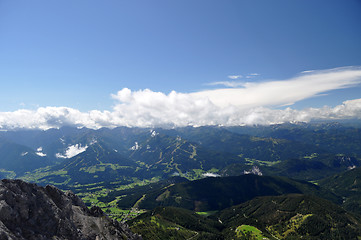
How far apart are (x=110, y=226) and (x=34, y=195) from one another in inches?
2164

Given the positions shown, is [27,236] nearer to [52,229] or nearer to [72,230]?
[52,229]

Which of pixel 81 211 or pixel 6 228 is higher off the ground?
pixel 6 228

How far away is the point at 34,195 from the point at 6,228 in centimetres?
2125

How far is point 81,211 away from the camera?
373 feet

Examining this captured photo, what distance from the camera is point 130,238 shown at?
12644cm

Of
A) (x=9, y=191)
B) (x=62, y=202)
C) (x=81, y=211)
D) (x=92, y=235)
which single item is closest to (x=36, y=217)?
(x=9, y=191)

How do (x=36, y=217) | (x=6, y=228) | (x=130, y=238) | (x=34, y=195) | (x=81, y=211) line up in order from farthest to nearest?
(x=130, y=238), (x=81, y=211), (x=34, y=195), (x=36, y=217), (x=6, y=228)

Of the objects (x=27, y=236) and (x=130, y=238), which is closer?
(x=27, y=236)

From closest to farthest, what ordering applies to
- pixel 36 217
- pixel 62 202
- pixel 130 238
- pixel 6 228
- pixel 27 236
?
pixel 6 228 < pixel 27 236 < pixel 36 217 < pixel 62 202 < pixel 130 238

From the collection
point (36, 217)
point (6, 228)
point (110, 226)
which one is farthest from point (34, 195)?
point (110, 226)

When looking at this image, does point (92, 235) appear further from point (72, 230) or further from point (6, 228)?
point (6, 228)

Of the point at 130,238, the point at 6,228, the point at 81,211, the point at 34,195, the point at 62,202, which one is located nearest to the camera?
the point at 6,228

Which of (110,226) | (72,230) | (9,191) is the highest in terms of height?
(9,191)

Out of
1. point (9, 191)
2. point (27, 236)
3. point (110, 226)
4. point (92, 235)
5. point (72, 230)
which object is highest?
point (9, 191)
